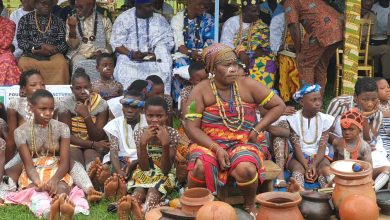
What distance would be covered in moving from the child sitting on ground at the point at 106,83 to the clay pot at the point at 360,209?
12.5 feet

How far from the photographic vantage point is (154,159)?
5.93 meters

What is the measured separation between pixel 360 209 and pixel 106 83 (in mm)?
4063

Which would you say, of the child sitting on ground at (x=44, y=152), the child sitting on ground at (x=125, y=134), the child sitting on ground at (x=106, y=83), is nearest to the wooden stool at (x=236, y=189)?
the child sitting on ground at (x=125, y=134)

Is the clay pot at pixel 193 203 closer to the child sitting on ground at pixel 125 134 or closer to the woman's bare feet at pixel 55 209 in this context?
the woman's bare feet at pixel 55 209

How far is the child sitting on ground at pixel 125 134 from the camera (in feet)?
20.2

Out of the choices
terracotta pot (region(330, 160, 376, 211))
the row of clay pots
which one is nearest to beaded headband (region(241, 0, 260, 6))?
the row of clay pots

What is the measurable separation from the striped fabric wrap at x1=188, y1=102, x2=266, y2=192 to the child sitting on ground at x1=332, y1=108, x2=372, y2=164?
0.90 meters

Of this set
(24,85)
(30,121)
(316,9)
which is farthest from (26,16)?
(316,9)

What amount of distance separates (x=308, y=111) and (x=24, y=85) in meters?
2.70

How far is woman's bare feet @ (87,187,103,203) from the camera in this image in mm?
5695

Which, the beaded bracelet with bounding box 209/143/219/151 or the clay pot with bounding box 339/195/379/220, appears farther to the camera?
the beaded bracelet with bounding box 209/143/219/151

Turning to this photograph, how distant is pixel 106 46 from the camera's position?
8609mm

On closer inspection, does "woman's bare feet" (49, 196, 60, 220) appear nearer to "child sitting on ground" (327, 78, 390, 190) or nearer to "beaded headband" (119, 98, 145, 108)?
"beaded headband" (119, 98, 145, 108)

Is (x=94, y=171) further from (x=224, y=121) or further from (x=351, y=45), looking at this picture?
(x=351, y=45)
